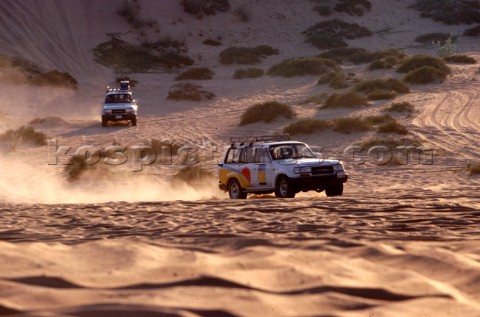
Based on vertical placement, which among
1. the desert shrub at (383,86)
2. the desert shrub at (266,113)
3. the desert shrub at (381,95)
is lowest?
the desert shrub at (266,113)

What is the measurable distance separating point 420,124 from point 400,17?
42320mm

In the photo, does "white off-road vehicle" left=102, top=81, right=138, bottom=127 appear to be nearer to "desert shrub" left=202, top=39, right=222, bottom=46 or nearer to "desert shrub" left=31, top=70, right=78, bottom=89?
"desert shrub" left=31, top=70, right=78, bottom=89

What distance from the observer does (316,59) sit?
153 ft

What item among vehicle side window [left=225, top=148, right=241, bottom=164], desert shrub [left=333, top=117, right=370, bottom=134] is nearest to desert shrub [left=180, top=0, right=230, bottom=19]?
desert shrub [left=333, top=117, right=370, bottom=134]

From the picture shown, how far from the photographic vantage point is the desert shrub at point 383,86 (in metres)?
35.1

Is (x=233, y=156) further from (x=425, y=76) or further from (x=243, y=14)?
(x=243, y=14)

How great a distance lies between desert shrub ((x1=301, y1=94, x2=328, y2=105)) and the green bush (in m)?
15.4

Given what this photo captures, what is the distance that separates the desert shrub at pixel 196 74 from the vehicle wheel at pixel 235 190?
30.0 metres

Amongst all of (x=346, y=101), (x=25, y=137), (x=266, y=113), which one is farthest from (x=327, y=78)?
(x=25, y=137)

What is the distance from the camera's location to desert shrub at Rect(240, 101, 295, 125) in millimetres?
30984

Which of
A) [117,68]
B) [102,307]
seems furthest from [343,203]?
[117,68]

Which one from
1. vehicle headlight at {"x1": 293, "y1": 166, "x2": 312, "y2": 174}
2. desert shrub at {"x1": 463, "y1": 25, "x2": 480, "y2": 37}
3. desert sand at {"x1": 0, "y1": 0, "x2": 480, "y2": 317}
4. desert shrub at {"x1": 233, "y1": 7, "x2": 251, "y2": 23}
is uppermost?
desert shrub at {"x1": 233, "y1": 7, "x2": 251, "y2": 23}

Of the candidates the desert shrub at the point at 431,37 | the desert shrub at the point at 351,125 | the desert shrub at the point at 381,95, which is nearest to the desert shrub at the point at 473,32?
the desert shrub at the point at 431,37

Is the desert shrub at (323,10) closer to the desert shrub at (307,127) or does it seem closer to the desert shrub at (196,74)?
the desert shrub at (196,74)
